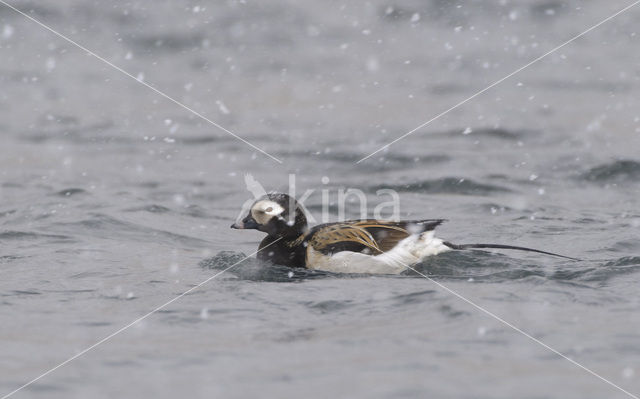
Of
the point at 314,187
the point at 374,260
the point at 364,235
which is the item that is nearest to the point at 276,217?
the point at 364,235

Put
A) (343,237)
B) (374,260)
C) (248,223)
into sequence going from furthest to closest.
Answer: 1. (248,223)
2. (343,237)
3. (374,260)

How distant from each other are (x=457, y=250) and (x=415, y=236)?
0.51 metres

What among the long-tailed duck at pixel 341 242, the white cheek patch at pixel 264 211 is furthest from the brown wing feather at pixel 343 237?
the white cheek patch at pixel 264 211

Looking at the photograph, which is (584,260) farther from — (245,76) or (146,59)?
(146,59)

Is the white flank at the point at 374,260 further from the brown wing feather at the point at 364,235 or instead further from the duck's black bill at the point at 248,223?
the duck's black bill at the point at 248,223

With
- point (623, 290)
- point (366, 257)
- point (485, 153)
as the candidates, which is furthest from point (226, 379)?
point (485, 153)

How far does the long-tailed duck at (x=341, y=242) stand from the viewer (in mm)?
7965

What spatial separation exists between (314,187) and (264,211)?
421 centimetres

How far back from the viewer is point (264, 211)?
8.32 m

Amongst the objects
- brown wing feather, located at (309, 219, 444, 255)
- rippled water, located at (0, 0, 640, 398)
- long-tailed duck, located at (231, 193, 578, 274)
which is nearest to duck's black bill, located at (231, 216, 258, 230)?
long-tailed duck, located at (231, 193, 578, 274)

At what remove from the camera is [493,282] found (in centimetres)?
761

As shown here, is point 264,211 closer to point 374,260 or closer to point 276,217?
point 276,217

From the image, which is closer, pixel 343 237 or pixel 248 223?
pixel 343 237

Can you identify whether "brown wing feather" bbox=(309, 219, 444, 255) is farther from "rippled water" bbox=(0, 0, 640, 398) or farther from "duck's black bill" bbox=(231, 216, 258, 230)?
"duck's black bill" bbox=(231, 216, 258, 230)
